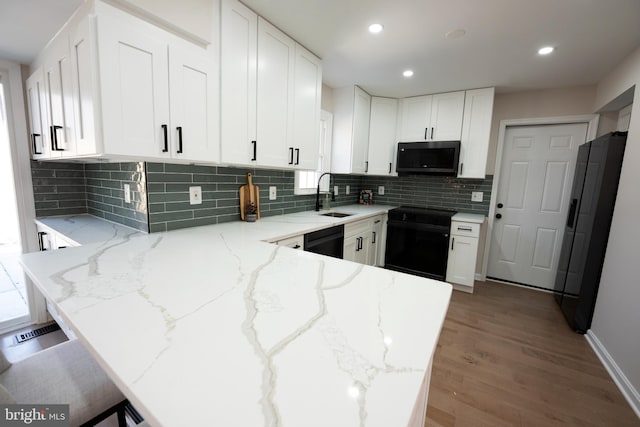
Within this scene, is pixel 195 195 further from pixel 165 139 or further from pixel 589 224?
pixel 589 224

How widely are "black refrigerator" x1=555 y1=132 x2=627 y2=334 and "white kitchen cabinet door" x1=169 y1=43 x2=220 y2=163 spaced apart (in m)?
3.01

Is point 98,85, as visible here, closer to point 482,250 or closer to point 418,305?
point 418,305

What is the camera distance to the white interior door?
10.3 ft

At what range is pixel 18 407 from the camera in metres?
0.67

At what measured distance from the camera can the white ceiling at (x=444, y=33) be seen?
1606 millimetres

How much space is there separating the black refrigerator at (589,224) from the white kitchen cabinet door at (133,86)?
10.6 feet

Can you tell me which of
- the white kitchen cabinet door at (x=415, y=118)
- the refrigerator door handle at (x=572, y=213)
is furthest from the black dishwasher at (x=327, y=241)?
the refrigerator door handle at (x=572, y=213)

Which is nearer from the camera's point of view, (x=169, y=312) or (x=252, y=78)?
(x=169, y=312)

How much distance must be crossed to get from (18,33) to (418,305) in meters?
2.75

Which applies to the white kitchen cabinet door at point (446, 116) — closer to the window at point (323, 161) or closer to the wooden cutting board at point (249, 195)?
the window at point (323, 161)

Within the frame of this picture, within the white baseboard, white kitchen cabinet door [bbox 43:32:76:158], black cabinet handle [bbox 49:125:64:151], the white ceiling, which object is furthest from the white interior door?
black cabinet handle [bbox 49:125:64:151]

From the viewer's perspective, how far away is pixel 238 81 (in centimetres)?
173

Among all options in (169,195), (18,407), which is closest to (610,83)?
(169,195)

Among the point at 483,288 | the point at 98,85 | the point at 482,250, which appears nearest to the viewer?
the point at 98,85
